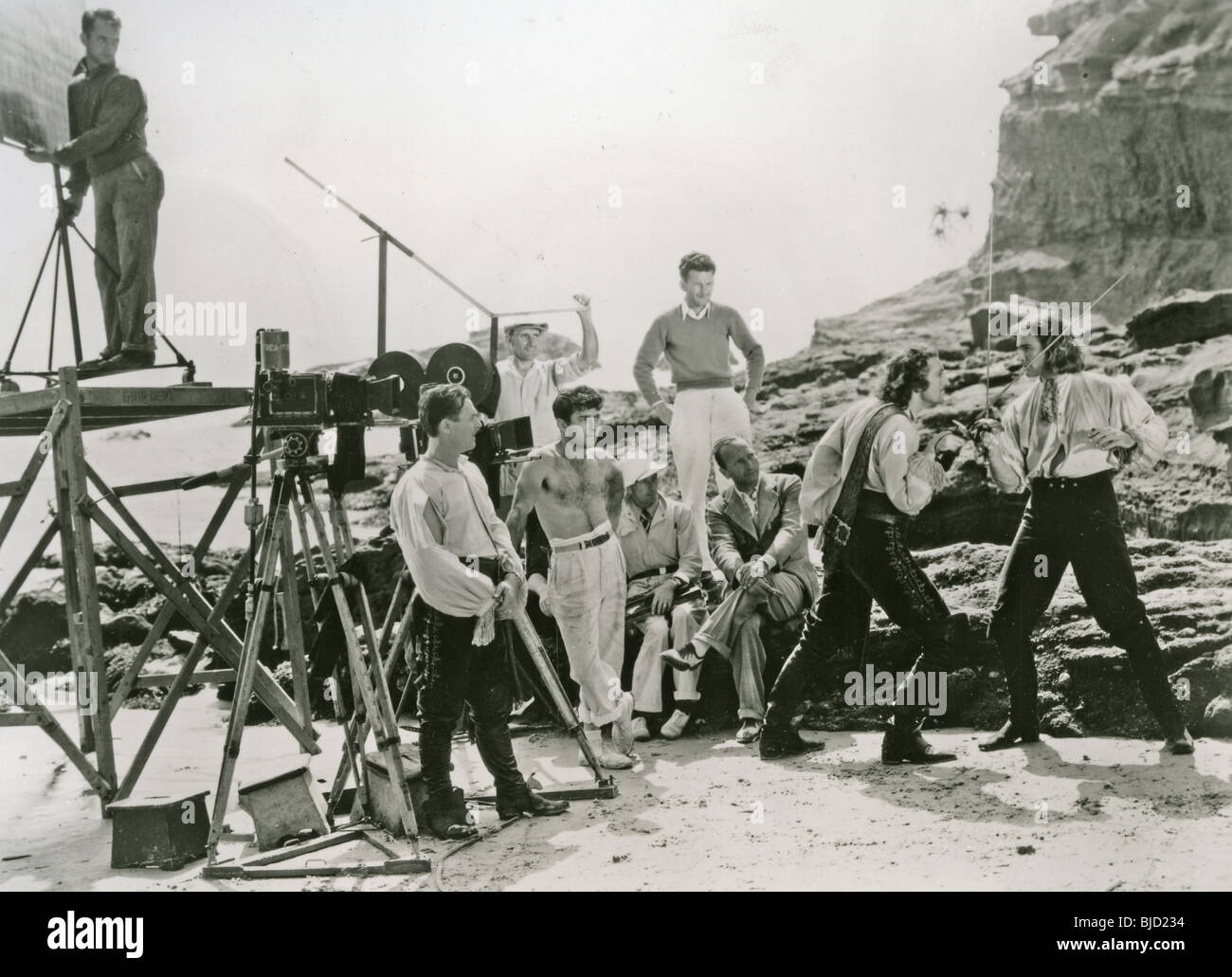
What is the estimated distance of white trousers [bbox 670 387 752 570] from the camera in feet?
23.7

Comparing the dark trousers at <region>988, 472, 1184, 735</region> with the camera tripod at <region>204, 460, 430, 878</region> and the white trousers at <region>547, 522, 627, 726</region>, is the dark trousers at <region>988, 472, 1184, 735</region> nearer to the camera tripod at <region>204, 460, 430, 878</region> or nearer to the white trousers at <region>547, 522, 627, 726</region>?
the white trousers at <region>547, 522, 627, 726</region>

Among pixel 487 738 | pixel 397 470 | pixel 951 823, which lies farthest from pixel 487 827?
pixel 397 470

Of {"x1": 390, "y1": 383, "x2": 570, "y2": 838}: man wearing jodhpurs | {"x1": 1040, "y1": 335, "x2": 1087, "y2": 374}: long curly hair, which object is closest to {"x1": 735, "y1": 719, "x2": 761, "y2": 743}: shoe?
{"x1": 390, "y1": 383, "x2": 570, "y2": 838}: man wearing jodhpurs

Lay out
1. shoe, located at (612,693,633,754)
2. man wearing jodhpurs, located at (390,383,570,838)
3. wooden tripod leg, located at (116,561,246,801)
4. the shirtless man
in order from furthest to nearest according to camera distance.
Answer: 1. the shirtless man
2. shoe, located at (612,693,633,754)
3. wooden tripod leg, located at (116,561,246,801)
4. man wearing jodhpurs, located at (390,383,570,838)

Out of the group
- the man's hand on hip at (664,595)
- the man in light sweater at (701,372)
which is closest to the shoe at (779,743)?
the man's hand on hip at (664,595)

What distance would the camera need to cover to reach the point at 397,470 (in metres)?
11.4

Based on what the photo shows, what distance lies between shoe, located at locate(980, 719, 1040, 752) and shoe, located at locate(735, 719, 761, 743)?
117cm

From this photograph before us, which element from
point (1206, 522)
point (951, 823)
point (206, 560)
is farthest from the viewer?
point (206, 560)

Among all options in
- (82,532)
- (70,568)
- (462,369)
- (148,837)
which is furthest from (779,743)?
(70,568)

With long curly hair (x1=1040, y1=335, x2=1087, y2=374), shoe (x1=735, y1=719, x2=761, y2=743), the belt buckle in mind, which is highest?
long curly hair (x1=1040, y1=335, x2=1087, y2=374)

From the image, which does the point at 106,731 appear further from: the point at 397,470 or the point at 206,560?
the point at 397,470

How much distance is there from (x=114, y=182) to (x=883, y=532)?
14.6 feet

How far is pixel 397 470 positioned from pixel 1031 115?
6.15m

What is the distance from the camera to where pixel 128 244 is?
262 inches
